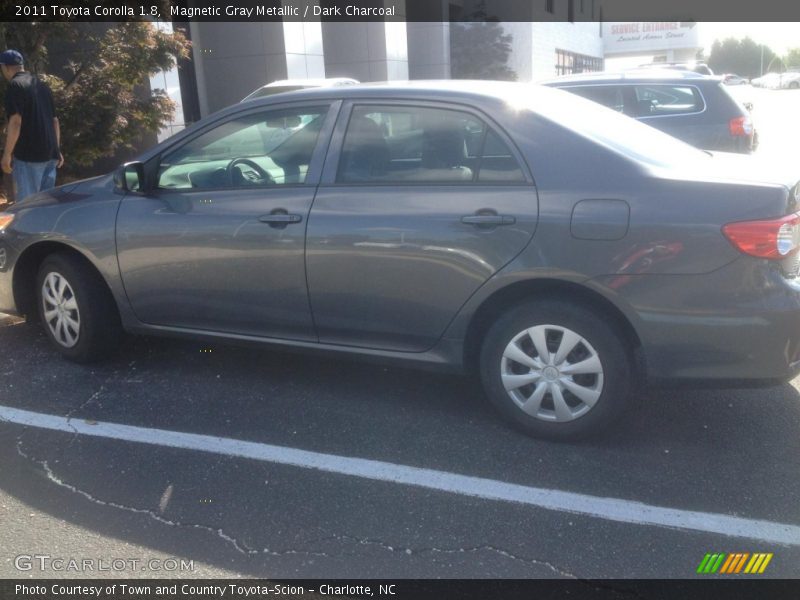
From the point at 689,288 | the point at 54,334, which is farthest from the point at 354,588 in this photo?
the point at 54,334

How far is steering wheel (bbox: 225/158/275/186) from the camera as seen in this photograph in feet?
14.2

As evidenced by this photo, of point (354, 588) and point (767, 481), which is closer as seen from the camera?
point (354, 588)

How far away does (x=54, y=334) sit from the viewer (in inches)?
194

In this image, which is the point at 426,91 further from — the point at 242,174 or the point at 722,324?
the point at 722,324

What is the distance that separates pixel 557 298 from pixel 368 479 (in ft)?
3.88

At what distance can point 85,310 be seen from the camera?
4727 millimetres

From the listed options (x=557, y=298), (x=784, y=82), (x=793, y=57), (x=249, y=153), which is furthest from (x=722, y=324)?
(x=793, y=57)

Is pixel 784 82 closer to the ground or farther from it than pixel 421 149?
closer to the ground

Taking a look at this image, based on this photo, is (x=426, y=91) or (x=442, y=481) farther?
(x=426, y=91)

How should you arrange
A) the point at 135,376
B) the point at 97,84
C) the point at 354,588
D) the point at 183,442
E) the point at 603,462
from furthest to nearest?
1. the point at 97,84
2. the point at 135,376
3. the point at 183,442
4. the point at 603,462
5. the point at 354,588

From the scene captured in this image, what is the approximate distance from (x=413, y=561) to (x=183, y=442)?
150 centimetres

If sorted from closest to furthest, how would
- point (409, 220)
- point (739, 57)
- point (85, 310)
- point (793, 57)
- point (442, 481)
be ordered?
point (442, 481), point (409, 220), point (85, 310), point (739, 57), point (793, 57)

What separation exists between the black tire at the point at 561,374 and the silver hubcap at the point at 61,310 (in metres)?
2.51

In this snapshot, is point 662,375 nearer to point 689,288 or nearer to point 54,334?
point 689,288
